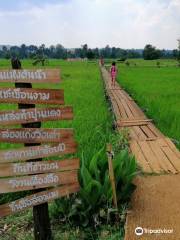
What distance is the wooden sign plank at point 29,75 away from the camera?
3.45 m

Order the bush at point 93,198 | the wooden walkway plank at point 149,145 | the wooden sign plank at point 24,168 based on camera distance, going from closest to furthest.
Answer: the wooden sign plank at point 24,168
the bush at point 93,198
the wooden walkway plank at point 149,145

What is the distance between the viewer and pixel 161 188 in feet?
16.0

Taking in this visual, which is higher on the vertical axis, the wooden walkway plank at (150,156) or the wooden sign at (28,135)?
the wooden sign at (28,135)

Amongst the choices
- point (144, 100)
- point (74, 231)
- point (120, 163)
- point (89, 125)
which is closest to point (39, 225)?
point (74, 231)

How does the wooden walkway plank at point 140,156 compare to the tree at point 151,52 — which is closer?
the wooden walkway plank at point 140,156

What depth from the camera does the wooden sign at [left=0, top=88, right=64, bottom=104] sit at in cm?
348

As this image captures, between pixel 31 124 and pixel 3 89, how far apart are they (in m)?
0.36

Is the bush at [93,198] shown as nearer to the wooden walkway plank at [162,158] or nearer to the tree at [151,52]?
the wooden walkway plank at [162,158]

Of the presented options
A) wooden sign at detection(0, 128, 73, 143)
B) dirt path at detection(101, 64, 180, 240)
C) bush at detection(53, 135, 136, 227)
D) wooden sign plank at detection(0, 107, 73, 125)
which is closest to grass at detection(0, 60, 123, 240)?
bush at detection(53, 135, 136, 227)

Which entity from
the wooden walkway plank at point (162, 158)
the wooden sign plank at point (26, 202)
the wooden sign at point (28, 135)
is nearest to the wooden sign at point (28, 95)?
the wooden sign at point (28, 135)

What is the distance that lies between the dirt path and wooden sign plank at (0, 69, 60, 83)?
4.85 ft

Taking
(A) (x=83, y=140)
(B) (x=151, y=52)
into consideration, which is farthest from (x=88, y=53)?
(A) (x=83, y=140)

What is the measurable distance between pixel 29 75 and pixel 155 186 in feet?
7.23

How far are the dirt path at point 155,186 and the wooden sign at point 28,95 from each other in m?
1.33
